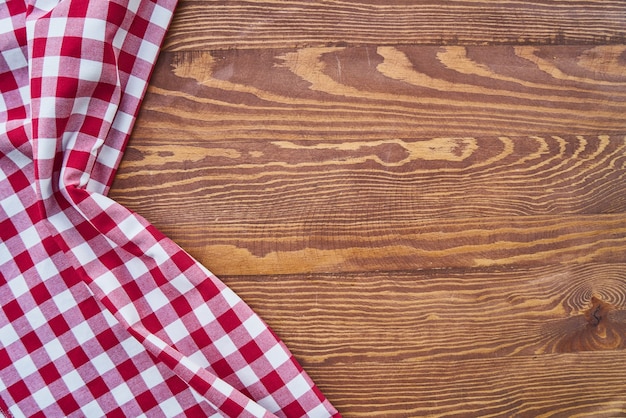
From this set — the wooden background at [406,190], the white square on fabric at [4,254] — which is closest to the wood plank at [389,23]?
the wooden background at [406,190]

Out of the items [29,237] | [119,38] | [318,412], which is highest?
[119,38]

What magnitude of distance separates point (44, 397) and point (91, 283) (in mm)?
161

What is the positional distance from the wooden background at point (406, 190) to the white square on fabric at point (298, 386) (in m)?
0.03

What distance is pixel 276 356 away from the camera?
0.71 m

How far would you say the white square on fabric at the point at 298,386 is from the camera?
0.71 metres

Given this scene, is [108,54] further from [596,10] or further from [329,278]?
[596,10]

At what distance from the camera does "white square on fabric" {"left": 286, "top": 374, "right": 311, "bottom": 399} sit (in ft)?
2.31

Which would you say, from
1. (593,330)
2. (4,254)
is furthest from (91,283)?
(593,330)

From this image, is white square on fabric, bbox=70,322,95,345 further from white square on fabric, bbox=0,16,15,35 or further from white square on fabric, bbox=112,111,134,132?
white square on fabric, bbox=0,16,15,35

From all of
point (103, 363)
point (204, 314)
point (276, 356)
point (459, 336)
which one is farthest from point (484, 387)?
point (103, 363)

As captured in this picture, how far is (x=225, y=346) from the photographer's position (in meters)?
0.70

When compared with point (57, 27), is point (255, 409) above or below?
below

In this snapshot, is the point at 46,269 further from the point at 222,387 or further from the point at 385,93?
the point at 385,93

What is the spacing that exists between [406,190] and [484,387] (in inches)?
11.6
